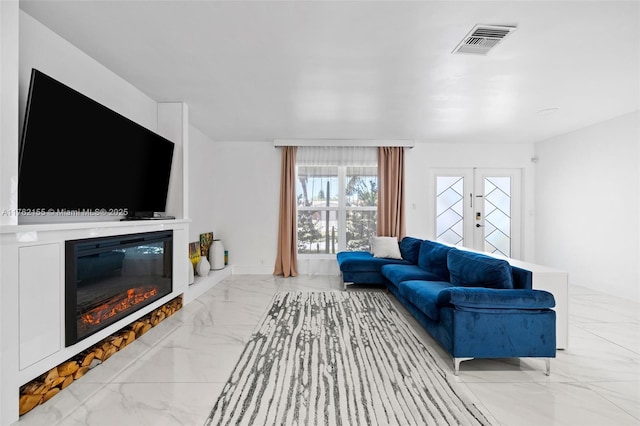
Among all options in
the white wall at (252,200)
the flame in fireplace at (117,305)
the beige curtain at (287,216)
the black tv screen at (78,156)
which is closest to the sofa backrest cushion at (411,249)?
the white wall at (252,200)

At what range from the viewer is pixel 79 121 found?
7.25 ft

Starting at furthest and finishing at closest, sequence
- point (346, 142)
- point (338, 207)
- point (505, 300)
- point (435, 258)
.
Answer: point (338, 207), point (346, 142), point (435, 258), point (505, 300)

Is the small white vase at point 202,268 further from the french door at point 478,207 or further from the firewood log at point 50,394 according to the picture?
the french door at point 478,207

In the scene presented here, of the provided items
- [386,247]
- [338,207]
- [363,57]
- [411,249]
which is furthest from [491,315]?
[338,207]

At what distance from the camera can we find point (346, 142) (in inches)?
222

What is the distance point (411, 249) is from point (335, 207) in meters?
A: 1.73

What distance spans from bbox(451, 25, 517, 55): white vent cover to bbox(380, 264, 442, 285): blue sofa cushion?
2.39 m

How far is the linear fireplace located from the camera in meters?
2.07

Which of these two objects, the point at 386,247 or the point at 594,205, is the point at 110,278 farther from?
the point at 594,205

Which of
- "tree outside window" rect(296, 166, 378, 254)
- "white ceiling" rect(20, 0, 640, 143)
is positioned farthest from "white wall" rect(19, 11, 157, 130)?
"tree outside window" rect(296, 166, 378, 254)

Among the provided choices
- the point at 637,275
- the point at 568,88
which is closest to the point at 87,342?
the point at 568,88

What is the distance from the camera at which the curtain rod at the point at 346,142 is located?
5.59m

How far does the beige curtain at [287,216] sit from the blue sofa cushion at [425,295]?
105 inches

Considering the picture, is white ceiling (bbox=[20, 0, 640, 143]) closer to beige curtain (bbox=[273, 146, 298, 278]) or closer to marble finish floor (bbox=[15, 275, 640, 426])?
beige curtain (bbox=[273, 146, 298, 278])
